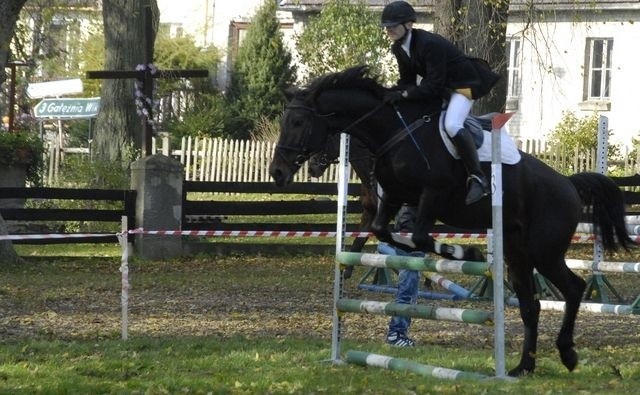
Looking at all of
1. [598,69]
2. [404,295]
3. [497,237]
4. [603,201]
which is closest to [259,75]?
[598,69]

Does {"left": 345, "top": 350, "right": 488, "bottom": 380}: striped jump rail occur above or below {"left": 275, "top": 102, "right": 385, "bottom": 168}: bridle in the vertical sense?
below

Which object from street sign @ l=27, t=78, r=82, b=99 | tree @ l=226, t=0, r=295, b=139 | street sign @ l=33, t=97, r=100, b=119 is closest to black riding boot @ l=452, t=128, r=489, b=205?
street sign @ l=33, t=97, r=100, b=119

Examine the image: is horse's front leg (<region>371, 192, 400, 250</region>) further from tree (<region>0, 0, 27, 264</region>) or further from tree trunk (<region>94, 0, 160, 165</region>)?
tree trunk (<region>94, 0, 160, 165</region>)

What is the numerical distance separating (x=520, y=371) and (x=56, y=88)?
31.5 m

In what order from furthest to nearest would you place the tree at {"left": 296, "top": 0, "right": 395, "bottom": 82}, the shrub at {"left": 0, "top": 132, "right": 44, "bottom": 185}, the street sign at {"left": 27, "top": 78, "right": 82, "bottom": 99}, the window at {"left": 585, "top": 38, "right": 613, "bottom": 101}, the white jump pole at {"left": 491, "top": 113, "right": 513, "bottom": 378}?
the street sign at {"left": 27, "top": 78, "right": 82, "bottom": 99} → the window at {"left": 585, "top": 38, "right": 613, "bottom": 101} → the tree at {"left": 296, "top": 0, "right": 395, "bottom": 82} → the shrub at {"left": 0, "top": 132, "right": 44, "bottom": 185} → the white jump pole at {"left": 491, "top": 113, "right": 513, "bottom": 378}

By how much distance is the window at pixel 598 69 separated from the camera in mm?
37781

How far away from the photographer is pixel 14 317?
13.6 meters

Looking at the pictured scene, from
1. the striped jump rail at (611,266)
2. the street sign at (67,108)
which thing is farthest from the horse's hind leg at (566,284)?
the street sign at (67,108)

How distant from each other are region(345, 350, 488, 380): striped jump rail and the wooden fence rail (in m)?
21.7

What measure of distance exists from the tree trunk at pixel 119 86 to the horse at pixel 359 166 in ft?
33.5

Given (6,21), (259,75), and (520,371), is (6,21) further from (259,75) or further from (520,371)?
(259,75)

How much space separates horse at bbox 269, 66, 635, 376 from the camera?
31.2 feet

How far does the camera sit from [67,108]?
35125 millimetres

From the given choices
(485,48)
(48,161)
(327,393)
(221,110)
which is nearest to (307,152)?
(327,393)
